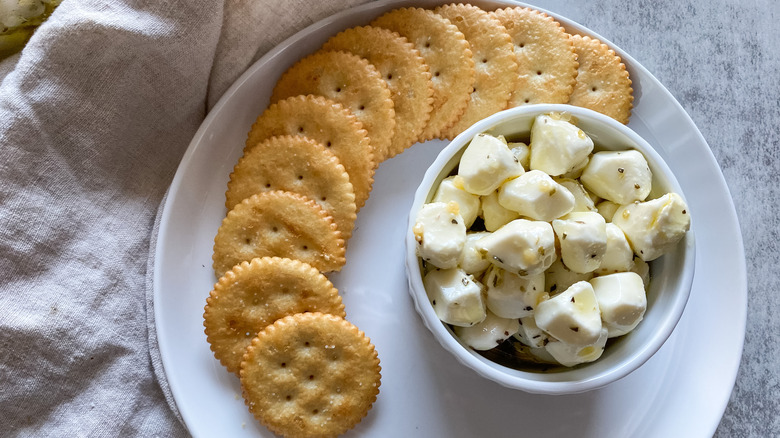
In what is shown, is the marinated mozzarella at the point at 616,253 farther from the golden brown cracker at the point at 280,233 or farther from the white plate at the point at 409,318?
the golden brown cracker at the point at 280,233

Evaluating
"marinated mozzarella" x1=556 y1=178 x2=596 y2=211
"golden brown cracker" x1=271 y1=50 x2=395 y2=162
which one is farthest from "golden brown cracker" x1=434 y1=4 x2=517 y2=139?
"marinated mozzarella" x1=556 y1=178 x2=596 y2=211

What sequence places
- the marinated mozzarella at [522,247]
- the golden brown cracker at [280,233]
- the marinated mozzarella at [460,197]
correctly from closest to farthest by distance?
the marinated mozzarella at [522,247] < the marinated mozzarella at [460,197] < the golden brown cracker at [280,233]

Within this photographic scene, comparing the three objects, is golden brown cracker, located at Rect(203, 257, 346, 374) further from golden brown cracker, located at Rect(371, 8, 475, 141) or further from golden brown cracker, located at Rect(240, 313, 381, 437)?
golden brown cracker, located at Rect(371, 8, 475, 141)

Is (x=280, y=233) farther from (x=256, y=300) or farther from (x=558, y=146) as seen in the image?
(x=558, y=146)

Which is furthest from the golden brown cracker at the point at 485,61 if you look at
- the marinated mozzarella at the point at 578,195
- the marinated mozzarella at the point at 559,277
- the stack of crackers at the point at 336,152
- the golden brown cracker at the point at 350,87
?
the marinated mozzarella at the point at 559,277

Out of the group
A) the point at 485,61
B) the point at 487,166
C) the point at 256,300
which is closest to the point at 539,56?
the point at 485,61

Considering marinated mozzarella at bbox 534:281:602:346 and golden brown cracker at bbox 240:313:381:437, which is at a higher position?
marinated mozzarella at bbox 534:281:602:346
